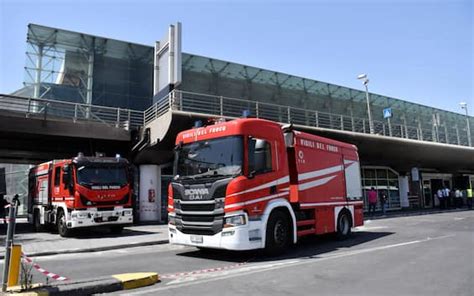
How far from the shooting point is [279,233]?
32.6 ft

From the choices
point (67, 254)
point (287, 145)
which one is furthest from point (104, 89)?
point (287, 145)

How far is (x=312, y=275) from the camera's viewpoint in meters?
7.52

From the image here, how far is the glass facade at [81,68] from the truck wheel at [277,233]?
2081 centimetres

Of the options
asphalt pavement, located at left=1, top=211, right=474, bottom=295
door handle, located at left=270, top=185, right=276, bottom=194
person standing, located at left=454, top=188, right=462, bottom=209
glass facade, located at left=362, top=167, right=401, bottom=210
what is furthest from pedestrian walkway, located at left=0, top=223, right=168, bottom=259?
person standing, located at left=454, top=188, right=462, bottom=209

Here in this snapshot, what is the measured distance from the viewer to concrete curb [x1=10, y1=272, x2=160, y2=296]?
6.09m

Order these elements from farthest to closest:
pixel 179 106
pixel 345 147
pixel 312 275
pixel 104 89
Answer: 1. pixel 104 89
2. pixel 179 106
3. pixel 345 147
4. pixel 312 275

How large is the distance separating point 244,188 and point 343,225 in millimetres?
5899

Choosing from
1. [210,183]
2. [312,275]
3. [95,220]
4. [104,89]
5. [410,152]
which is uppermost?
[104,89]

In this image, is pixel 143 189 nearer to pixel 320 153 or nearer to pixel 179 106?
pixel 179 106

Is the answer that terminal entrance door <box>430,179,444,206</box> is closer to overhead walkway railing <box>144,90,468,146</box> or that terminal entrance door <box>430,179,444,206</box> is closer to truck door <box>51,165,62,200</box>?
overhead walkway railing <box>144,90,468,146</box>

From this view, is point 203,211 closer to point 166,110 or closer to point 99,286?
point 99,286

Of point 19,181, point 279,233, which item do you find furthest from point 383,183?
point 19,181

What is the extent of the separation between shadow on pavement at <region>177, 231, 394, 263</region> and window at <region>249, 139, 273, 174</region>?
7.09 feet

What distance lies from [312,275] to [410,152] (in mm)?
25937
